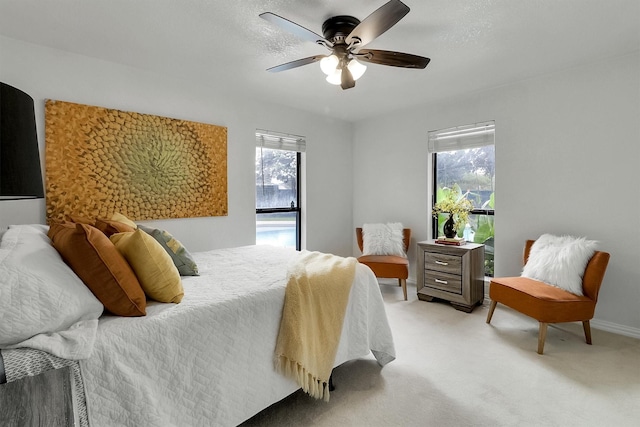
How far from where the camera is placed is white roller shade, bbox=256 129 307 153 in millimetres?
4086

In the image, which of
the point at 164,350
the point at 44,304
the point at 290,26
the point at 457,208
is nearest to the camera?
the point at 44,304

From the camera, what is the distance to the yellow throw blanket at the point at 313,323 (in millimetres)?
1791

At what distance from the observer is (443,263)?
12.0 ft

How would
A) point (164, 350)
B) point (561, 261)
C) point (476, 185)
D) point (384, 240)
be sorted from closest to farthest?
point (164, 350) → point (561, 261) → point (476, 185) → point (384, 240)

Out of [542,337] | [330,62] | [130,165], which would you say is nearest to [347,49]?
[330,62]

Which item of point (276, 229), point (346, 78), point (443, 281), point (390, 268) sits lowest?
point (443, 281)

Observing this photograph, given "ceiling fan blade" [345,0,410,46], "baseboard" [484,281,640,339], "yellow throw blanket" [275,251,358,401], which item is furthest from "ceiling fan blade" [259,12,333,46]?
"baseboard" [484,281,640,339]

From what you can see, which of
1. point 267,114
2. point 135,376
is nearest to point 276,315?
point 135,376

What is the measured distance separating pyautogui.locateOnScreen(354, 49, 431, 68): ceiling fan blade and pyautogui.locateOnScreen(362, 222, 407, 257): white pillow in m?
2.41

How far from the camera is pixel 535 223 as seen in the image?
3.43 m

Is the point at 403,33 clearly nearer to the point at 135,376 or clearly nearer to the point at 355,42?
the point at 355,42

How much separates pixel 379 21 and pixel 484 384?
7.56 ft

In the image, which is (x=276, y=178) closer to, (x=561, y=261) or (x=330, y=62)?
(x=330, y=62)

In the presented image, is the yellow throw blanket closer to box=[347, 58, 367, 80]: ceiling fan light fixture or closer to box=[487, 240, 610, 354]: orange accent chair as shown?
box=[347, 58, 367, 80]: ceiling fan light fixture
